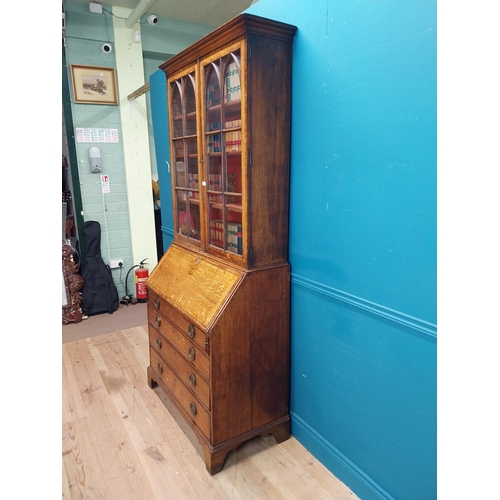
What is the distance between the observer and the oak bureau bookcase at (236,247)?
68.7 inches

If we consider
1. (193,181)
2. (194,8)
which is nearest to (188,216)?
(193,181)

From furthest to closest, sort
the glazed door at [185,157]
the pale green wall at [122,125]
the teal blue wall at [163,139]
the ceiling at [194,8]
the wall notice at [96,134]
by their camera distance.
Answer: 1. the wall notice at [96,134]
2. the pale green wall at [122,125]
3. the ceiling at [194,8]
4. the teal blue wall at [163,139]
5. the glazed door at [185,157]

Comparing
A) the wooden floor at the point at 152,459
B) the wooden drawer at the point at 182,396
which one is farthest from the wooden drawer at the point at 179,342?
the wooden floor at the point at 152,459

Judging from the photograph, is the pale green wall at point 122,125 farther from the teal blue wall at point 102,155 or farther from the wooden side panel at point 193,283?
the wooden side panel at point 193,283

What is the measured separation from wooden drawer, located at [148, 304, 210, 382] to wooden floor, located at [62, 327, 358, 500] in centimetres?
45

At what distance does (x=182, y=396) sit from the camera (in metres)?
2.18

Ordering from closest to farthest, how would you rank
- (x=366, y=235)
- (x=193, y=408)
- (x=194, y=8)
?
(x=366, y=235), (x=193, y=408), (x=194, y=8)

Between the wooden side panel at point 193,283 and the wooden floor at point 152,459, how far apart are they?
75cm

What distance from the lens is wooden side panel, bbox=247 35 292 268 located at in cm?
171

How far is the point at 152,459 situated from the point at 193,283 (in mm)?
931

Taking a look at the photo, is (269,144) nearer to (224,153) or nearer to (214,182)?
(224,153)
